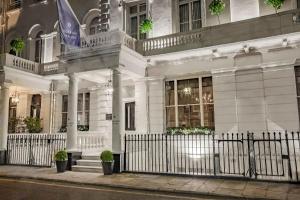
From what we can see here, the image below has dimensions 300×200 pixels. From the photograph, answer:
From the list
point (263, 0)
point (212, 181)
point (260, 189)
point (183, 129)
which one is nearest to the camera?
point (260, 189)

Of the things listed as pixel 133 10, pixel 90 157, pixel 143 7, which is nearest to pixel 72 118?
pixel 90 157

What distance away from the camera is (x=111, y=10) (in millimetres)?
16281

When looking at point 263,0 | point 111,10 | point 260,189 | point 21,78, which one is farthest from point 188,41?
point 21,78

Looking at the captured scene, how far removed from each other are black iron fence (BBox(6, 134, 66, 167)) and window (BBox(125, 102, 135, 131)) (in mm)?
3672

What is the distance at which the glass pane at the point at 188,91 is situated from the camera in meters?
13.7

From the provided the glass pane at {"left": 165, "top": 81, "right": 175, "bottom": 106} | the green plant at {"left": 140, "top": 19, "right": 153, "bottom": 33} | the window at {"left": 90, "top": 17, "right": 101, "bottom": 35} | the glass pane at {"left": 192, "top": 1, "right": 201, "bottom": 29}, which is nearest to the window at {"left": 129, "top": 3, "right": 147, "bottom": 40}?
the green plant at {"left": 140, "top": 19, "right": 153, "bottom": 33}

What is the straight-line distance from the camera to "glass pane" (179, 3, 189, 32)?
47.2ft

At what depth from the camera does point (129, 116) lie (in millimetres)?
15391

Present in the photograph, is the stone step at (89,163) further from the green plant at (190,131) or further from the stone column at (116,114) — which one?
the green plant at (190,131)

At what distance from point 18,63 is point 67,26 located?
19.0ft

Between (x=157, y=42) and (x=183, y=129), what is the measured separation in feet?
15.1

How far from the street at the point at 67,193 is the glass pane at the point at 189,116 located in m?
6.02

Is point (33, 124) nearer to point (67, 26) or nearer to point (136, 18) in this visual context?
point (67, 26)

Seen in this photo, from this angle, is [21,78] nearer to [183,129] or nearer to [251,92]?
[183,129]
